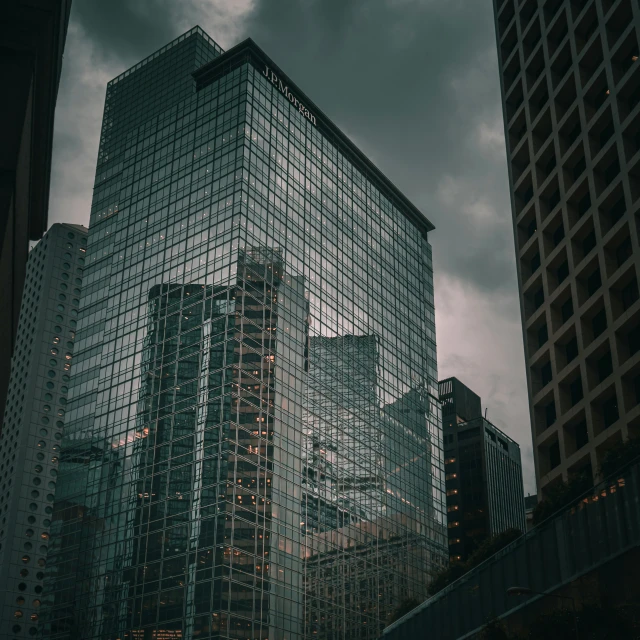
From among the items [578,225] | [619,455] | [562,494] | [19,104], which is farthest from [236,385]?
[19,104]

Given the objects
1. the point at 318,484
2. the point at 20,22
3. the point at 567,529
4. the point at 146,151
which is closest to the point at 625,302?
the point at 567,529

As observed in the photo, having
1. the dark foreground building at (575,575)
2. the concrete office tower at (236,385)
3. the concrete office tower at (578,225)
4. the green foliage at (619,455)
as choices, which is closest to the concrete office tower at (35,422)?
the concrete office tower at (236,385)

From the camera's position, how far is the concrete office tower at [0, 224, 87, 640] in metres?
136

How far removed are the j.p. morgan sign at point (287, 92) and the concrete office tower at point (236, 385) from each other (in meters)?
0.35

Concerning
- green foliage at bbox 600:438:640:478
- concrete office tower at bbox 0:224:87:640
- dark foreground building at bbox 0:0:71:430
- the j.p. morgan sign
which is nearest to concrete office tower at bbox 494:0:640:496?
green foliage at bbox 600:438:640:478

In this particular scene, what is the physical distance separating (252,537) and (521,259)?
150ft

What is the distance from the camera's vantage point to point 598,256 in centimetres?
5256

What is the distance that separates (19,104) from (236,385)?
282 ft

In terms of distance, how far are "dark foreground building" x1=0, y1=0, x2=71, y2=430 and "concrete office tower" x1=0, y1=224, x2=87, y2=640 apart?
127030mm

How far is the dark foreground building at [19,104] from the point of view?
1205 cm

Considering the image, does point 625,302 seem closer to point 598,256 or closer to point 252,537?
point 598,256

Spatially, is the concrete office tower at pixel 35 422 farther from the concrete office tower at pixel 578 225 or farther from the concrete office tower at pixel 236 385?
the concrete office tower at pixel 578 225

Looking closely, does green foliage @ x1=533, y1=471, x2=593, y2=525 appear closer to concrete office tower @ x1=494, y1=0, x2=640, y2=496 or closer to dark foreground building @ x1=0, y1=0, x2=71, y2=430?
concrete office tower @ x1=494, y1=0, x2=640, y2=496

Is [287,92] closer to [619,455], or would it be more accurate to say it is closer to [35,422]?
[35,422]
